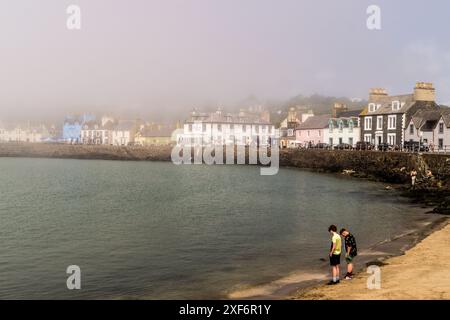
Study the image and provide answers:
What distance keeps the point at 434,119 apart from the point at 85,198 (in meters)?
52.7

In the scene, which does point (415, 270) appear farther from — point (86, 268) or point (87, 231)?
point (87, 231)

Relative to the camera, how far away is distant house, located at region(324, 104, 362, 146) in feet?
312

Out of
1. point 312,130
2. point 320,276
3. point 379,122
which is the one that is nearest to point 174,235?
point 320,276

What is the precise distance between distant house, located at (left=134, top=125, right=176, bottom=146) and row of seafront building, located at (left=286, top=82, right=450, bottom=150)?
229ft

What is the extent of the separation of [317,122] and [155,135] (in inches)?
2772

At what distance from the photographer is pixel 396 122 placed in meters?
80.1

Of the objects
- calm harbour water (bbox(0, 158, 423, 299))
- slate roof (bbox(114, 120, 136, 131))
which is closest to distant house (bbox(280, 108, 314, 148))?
calm harbour water (bbox(0, 158, 423, 299))

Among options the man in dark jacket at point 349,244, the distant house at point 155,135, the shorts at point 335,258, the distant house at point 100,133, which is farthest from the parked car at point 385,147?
the distant house at point 100,133

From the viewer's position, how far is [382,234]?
98.2 feet

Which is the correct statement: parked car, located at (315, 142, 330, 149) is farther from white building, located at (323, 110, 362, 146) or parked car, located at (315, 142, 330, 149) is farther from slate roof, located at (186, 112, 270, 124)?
slate roof, located at (186, 112, 270, 124)

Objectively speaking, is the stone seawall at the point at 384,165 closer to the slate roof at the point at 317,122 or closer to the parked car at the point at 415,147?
the parked car at the point at 415,147

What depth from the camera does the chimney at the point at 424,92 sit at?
78.6m

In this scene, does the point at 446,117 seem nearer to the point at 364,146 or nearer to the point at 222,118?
the point at 364,146
